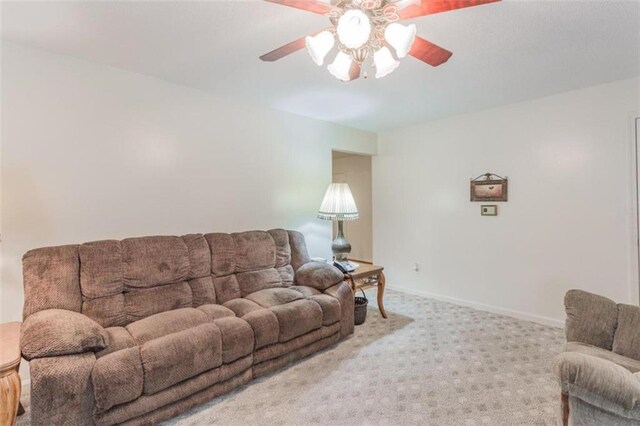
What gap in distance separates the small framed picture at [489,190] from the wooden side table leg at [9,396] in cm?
428

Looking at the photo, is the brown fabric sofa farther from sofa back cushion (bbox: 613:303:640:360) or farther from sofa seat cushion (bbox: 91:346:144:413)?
sofa back cushion (bbox: 613:303:640:360)

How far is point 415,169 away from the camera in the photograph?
15.1ft

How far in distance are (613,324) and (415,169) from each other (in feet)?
9.96

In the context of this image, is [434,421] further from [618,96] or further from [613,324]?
[618,96]

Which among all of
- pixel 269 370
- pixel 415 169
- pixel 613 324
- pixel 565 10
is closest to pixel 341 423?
pixel 269 370

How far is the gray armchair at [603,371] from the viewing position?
4.08ft

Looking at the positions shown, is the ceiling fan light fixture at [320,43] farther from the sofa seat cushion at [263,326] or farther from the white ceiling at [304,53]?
the sofa seat cushion at [263,326]

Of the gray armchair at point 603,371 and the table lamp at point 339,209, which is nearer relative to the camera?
the gray armchair at point 603,371

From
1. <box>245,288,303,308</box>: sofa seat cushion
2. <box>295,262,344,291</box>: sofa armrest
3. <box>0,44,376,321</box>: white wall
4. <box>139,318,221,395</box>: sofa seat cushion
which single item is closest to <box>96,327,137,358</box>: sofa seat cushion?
<box>139,318,221,395</box>: sofa seat cushion

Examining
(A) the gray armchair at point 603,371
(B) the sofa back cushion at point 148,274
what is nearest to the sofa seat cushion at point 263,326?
(B) the sofa back cushion at point 148,274

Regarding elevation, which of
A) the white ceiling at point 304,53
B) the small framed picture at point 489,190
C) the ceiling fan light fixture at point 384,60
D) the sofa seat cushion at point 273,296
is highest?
the white ceiling at point 304,53

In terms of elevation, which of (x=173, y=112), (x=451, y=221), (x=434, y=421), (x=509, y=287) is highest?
(x=173, y=112)

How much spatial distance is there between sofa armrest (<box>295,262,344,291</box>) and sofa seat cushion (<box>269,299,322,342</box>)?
344 mm

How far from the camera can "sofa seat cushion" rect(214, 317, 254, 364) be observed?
7.04 ft
